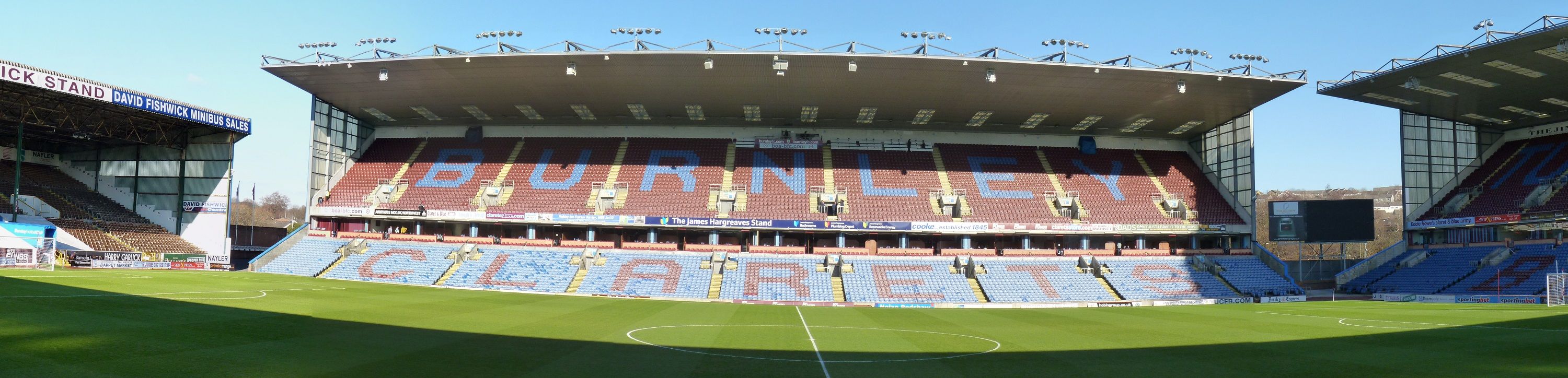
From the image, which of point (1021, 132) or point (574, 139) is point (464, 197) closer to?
point (574, 139)

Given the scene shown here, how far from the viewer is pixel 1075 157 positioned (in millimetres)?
55875

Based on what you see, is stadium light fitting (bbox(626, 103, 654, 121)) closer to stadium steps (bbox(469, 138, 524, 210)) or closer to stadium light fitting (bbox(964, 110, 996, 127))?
stadium steps (bbox(469, 138, 524, 210))

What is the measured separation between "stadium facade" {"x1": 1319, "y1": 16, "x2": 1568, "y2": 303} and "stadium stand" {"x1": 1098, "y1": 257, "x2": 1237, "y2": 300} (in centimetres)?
1023

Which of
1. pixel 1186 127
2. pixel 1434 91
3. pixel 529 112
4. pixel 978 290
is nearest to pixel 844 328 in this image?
pixel 978 290

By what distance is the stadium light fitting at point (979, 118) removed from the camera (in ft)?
165

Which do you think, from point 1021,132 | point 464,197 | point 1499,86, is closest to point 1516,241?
point 1499,86

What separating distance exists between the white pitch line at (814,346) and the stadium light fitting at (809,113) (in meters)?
19.8

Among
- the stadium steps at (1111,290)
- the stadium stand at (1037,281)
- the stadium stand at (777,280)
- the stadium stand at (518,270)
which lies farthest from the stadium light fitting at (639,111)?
the stadium steps at (1111,290)

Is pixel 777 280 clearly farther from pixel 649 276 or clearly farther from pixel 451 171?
pixel 451 171

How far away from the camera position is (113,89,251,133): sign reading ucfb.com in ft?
133

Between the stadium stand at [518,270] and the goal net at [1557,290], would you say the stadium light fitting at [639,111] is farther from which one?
the goal net at [1557,290]

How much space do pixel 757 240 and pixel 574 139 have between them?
1573 centimetres

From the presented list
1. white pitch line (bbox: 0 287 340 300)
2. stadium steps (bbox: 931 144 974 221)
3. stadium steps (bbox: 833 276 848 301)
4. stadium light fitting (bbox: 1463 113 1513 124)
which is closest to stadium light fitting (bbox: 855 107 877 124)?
stadium steps (bbox: 931 144 974 221)

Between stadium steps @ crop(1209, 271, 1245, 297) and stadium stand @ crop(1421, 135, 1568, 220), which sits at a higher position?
stadium stand @ crop(1421, 135, 1568, 220)
